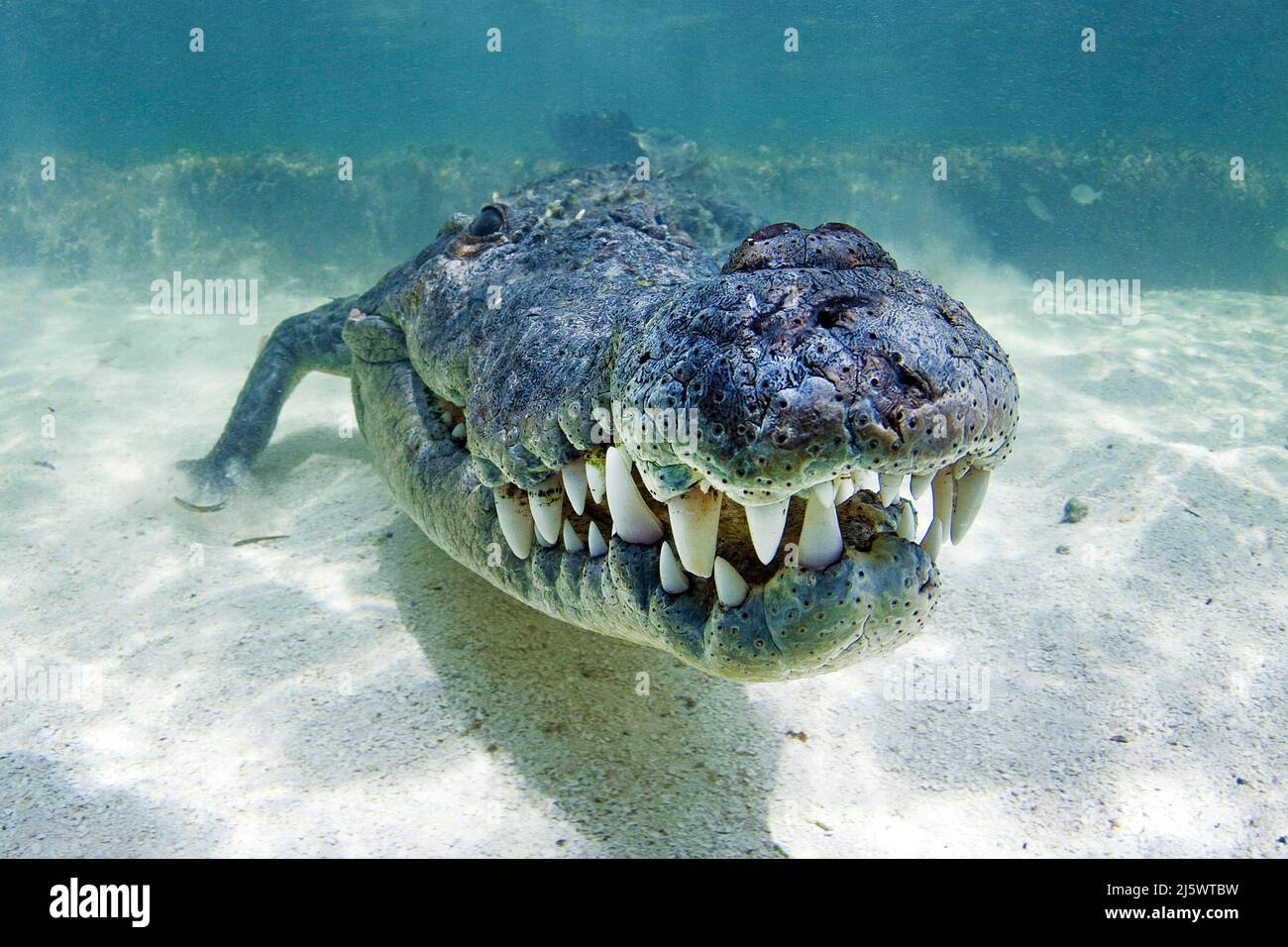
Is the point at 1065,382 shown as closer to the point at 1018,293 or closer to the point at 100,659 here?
the point at 1018,293

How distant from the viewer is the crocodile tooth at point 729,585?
1729mm

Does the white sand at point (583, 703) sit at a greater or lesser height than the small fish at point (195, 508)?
lesser

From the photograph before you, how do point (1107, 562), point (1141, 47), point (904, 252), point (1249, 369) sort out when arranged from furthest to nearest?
1. point (1141, 47)
2. point (904, 252)
3. point (1249, 369)
4. point (1107, 562)

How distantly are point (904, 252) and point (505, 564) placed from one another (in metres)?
13.3

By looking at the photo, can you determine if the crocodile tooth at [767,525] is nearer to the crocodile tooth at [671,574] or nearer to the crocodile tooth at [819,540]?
the crocodile tooth at [819,540]

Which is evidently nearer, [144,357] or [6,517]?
[6,517]

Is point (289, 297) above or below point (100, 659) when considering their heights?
above

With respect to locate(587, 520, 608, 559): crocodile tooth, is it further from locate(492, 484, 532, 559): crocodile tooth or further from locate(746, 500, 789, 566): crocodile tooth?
locate(746, 500, 789, 566): crocodile tooth

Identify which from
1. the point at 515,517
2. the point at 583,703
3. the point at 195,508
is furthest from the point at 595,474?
the point at 195,508

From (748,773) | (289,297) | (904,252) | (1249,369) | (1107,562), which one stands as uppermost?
(904,252)

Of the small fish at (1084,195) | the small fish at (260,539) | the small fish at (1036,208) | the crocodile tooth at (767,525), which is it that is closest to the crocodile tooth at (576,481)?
the crocodile tooth at (767,525)

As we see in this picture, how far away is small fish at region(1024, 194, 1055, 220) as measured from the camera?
15.6 meters

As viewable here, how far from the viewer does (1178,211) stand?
15305 millimetres
